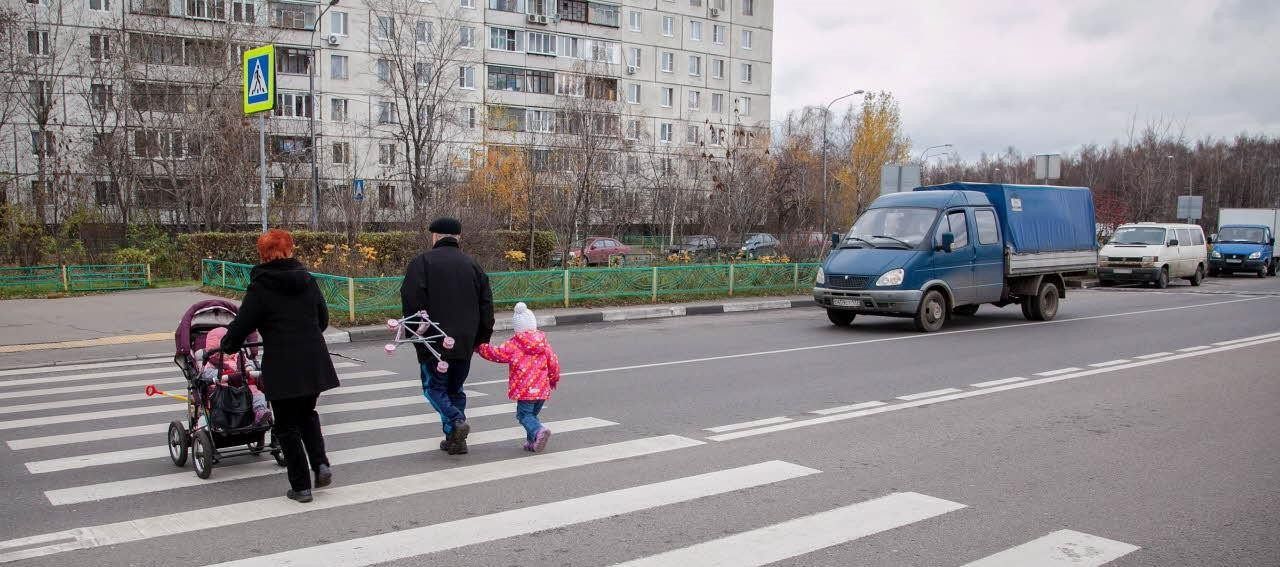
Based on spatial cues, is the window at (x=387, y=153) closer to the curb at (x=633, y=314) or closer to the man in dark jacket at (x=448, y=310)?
the curb at (x=633, y=314)

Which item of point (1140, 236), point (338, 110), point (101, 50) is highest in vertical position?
point (101, 50)

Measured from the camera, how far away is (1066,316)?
18.6m

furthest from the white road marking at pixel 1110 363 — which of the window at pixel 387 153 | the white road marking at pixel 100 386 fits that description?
the window at pixel 387 153

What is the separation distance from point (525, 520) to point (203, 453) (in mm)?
2493

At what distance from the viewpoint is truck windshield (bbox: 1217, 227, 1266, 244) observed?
34906mm

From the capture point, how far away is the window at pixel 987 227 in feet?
52.4

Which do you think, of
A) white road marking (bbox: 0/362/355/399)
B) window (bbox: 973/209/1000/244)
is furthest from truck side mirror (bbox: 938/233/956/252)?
white road marking (bbox: 0/362/355/399)

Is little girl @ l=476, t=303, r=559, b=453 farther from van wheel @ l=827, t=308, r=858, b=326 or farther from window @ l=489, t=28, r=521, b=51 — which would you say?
window @ l=489, t=28, r=521, b=51

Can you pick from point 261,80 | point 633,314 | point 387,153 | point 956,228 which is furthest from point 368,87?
point 956,228

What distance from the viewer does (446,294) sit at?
6703mm

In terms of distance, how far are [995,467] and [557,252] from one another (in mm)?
21918

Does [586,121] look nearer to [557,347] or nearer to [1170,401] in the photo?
[557,347]

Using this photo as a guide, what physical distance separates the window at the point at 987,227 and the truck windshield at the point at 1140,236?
1582 centimetres

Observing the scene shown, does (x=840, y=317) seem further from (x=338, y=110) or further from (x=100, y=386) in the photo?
(x=338, y=110)
